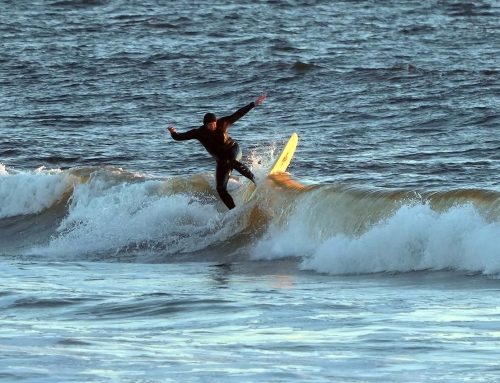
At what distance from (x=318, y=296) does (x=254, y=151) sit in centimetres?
1214

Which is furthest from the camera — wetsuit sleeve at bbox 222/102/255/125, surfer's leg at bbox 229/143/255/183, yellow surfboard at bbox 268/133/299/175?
yellow surfboard at bbox 268/133/299/175

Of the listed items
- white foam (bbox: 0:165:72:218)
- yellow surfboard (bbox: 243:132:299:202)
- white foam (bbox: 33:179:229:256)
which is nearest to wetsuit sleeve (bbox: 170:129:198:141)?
white foam (bbox: 33:179:229:256)

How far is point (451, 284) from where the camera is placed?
44.8 ft

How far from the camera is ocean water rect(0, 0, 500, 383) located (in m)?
10.2

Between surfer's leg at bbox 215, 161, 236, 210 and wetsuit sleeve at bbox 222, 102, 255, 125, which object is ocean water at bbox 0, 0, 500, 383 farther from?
wetsuit sleeve at bbox 222, 102, 255, 125

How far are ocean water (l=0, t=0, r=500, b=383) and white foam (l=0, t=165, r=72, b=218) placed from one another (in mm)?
38

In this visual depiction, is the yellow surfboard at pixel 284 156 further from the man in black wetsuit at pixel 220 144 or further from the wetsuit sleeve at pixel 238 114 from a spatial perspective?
the wetsuit sleeve at pixel 238 114

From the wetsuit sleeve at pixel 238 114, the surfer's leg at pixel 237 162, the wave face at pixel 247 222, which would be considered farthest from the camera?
the surfer's leg at pixel 237 162

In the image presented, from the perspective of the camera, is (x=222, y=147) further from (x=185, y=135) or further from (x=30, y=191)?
(x=30, y=191)

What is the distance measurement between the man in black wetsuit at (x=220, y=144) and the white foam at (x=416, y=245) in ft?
5.55

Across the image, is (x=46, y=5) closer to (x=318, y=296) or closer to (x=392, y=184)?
(x=392, y=184)

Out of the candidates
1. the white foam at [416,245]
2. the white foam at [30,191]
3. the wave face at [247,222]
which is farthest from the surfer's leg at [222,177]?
the white foam at [30,191]

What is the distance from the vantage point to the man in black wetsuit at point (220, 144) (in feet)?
56.9

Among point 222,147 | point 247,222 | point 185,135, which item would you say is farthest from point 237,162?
point 247,222
